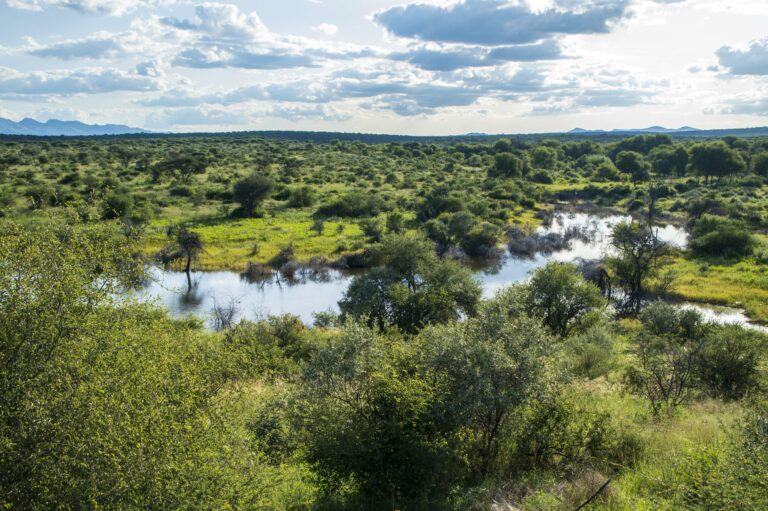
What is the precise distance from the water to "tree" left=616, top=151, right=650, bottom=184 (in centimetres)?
5329

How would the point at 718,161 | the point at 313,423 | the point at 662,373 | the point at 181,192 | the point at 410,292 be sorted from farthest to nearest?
the point at 718,161
the point at 181,192
the point at 410,292
the point at 662,373
the point at 313,423

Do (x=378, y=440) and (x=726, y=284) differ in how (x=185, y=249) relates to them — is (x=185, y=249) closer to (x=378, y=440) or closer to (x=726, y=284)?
(x=378, y=440)

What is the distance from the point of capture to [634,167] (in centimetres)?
11219

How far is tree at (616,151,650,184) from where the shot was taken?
365ft

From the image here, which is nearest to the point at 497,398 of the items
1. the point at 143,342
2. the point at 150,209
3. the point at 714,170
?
the point at 143,342

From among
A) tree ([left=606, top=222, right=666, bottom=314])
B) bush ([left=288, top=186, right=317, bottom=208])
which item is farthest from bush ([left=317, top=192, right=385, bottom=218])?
tree ([left=606, top=222, right=666, bottom=314])

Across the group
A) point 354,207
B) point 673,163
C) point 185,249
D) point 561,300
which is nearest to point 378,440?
point 561,300

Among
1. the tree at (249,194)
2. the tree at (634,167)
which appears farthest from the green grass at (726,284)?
the tree at (634,167)

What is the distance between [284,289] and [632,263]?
28.7 metres

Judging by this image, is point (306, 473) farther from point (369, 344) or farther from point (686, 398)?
point (686, 398)

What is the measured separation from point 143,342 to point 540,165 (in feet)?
444

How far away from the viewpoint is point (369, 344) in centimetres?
1372

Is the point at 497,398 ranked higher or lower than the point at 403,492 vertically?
higher

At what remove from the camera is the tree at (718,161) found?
10200 cm
